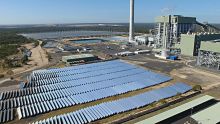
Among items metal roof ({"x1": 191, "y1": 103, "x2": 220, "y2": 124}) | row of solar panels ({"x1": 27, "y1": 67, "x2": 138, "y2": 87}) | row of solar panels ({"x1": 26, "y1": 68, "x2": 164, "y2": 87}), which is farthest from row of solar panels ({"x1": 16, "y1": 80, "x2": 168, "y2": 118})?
metal roof ({"x1": 191, "y1": 103, "x2": 220, "y2": 124})

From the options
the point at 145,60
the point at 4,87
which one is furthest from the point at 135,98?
the point at 145,60

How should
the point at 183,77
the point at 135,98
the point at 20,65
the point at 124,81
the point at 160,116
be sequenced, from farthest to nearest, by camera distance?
the point at 20,65, the point at 183,77, the point at 124,81, the point at 135,98, the point at 160,116

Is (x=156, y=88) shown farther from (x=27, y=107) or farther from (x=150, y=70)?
(x=27, y=107)

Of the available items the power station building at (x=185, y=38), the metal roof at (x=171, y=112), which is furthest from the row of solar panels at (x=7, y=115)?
the power station building at (x=185, y=38)

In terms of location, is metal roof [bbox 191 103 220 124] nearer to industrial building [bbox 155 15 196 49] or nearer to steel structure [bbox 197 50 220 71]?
steel structure [bbox 197 50 220 71]

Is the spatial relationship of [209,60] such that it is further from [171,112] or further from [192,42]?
[171,112]

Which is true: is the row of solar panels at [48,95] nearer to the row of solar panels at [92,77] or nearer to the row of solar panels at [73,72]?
the row of solar panels at [92,77]

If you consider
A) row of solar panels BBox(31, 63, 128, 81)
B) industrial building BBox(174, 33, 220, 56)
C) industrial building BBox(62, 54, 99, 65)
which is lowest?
row of solar panels BBox(31, 63, 128, 81)
